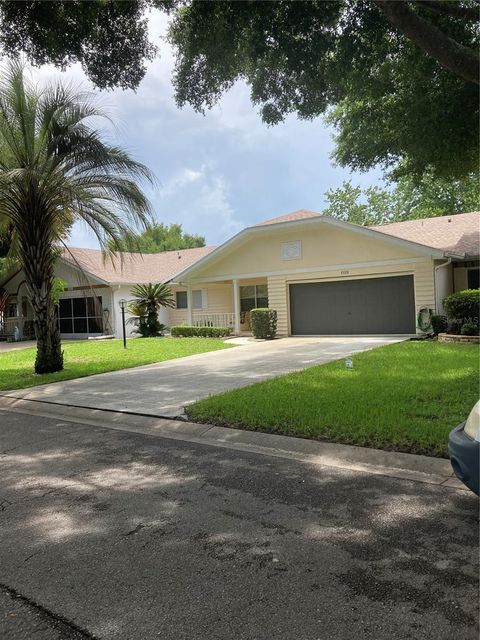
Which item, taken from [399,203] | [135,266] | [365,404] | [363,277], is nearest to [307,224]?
[363,277]

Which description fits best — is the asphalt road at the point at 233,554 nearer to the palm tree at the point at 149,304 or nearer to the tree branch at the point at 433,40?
the tree branch at the point at 433,40

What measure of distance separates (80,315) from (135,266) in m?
4.32

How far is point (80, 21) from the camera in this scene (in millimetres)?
9055

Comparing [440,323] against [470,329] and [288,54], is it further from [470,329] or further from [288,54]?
[288,54]

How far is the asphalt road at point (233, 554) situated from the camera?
258 cm

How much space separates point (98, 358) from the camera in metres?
15.2

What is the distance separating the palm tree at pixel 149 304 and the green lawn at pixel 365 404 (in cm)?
1328

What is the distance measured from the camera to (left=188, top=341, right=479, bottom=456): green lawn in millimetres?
5566

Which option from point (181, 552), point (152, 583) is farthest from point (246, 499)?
point (152, 583)

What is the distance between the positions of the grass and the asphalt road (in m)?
6.85

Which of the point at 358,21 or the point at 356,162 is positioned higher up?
the point at 358,21

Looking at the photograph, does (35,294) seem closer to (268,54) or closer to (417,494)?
(268,54)

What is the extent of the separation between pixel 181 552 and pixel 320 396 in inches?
182

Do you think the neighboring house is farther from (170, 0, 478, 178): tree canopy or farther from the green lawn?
the green lawn
